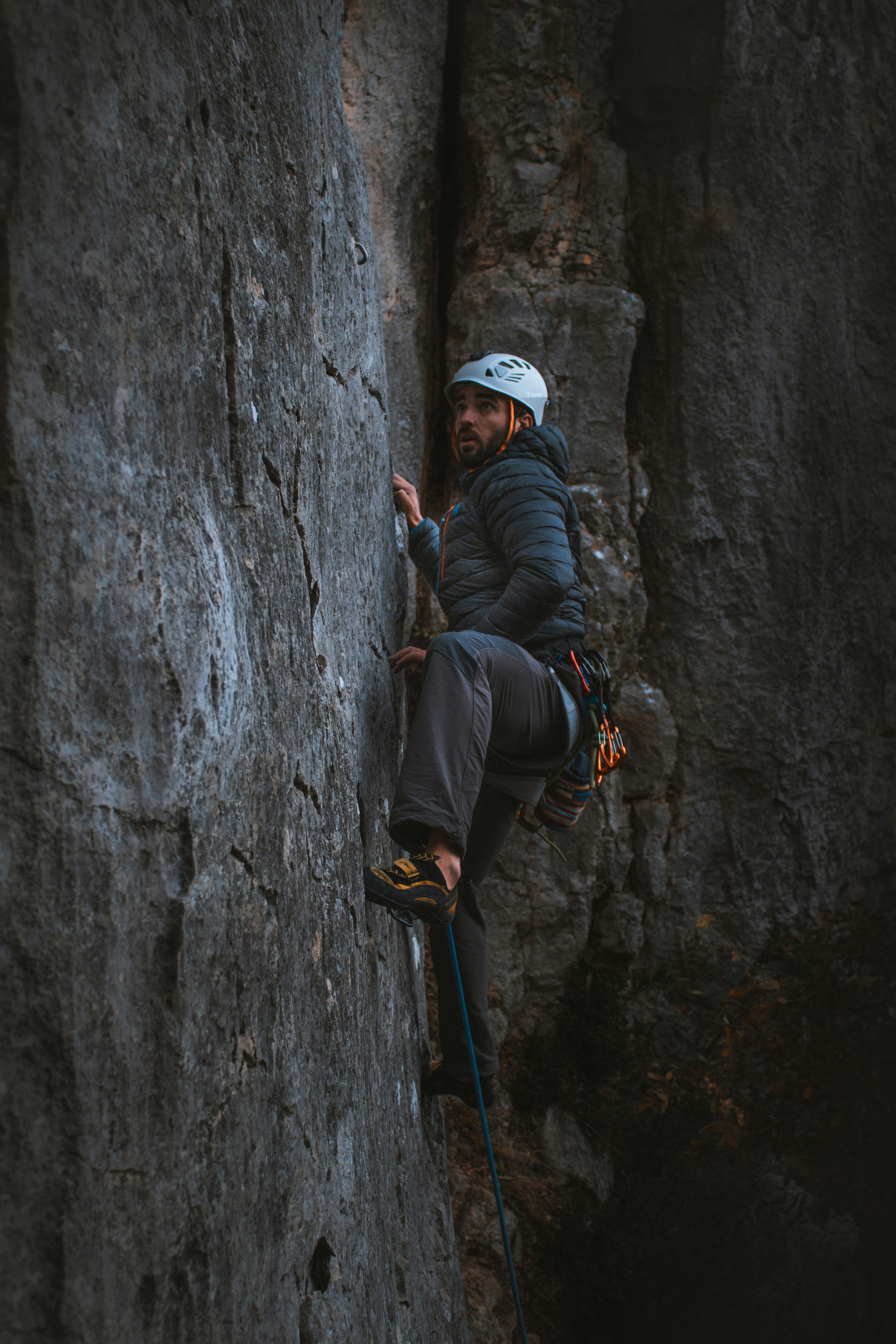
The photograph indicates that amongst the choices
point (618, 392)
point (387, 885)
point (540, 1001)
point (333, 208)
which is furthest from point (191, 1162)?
point (618, 392)

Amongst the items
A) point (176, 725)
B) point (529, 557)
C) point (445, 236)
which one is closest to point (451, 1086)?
point (529, 557)

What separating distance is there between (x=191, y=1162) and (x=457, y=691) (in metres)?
1.56

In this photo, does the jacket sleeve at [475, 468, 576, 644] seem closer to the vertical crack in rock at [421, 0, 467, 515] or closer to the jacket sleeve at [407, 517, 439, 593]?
the jacket sleeve at [407, 517, 439, 593]

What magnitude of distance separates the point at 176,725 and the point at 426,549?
226cm

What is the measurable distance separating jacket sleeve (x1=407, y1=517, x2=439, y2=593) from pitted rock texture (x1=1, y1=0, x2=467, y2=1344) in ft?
3.22

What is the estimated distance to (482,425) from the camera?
12.9ft

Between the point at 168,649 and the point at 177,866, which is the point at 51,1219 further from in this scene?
the point at 168,649

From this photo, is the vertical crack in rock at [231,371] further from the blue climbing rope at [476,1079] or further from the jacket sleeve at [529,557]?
the blue climbing rope at [476,1079]

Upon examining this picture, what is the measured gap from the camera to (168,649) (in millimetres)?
1916

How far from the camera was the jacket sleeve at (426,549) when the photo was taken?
A: 156 inches

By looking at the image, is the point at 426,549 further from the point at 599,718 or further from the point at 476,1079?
the point at 476,1079

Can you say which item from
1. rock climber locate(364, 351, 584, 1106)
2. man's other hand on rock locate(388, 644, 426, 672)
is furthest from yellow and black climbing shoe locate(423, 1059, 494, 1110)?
man's other hand on rock locate(388, 644, 426, 672)

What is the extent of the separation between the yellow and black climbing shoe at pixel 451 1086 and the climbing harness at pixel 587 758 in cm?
109

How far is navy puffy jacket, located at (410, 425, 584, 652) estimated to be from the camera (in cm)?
338
